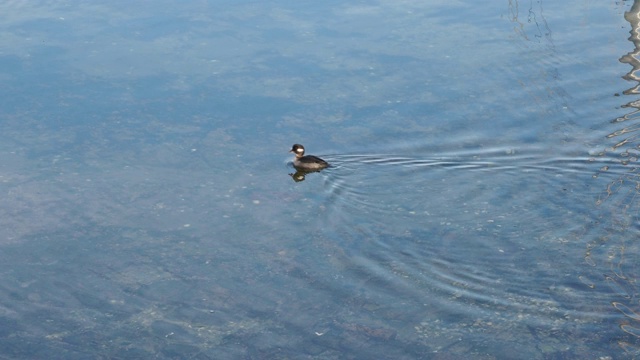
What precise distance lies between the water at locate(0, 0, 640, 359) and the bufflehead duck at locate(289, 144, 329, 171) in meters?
0.12

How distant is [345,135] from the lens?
1271cm

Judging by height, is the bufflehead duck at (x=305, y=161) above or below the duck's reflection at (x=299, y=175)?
above

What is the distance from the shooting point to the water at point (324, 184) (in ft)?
28.8

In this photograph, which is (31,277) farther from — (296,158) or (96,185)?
(296,158)

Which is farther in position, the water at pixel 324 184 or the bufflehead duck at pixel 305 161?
the bufflehead duck at pixel 305 161

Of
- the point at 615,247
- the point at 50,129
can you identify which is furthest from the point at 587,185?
the point at 50,129

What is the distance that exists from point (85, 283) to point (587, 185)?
566cm

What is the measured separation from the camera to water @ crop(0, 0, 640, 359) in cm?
878

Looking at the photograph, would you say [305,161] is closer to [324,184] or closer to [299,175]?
[299,175]

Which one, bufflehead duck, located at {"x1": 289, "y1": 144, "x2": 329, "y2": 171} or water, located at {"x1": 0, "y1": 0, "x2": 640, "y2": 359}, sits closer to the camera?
water, located at {"x1": 0, "y1": 0, "x2": 640, "y2": 359}

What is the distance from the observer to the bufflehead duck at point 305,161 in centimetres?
1152

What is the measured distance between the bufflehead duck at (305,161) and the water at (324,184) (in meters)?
0.12

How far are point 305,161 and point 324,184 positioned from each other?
0.36 m

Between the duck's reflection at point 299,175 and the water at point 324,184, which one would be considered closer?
the water at point 324,184
